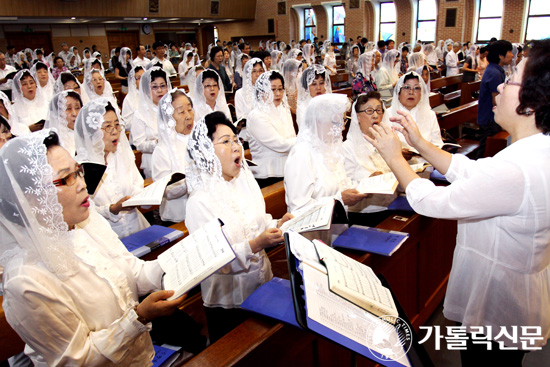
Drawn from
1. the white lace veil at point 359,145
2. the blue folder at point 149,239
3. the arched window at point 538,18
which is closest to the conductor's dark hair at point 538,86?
the white lace veil at point 359,145

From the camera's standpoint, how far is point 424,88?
393cm

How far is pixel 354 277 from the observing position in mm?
1218

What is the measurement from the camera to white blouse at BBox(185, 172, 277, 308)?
6.17 feet

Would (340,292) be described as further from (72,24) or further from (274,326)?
(72,24)

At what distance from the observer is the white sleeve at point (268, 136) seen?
3.82 meters

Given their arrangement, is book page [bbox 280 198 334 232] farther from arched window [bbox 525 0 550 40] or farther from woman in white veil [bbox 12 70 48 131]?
arched window [bbox 525 0 550 40]

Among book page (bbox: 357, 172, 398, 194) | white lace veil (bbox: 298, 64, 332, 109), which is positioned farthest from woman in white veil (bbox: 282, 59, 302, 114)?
book page (bbox: 357, 172, 398, 194)

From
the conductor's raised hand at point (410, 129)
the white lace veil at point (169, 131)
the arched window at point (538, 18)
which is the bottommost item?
the white lace veil at point (169, 131)

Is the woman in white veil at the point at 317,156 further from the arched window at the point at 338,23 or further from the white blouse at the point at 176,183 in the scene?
the arched window at the point at 338,23

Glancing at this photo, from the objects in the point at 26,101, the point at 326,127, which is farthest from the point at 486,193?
the point at 26,101

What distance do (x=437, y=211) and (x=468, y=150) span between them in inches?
132

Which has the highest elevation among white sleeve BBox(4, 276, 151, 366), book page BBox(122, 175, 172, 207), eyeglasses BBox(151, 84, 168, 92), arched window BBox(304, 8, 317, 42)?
arched window BBox(304, 8, 317, 42)

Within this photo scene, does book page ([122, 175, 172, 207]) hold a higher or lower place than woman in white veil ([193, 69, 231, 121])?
lower

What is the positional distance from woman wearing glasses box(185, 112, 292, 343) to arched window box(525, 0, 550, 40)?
17474mm
